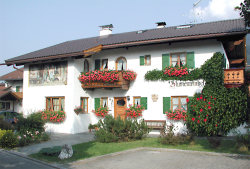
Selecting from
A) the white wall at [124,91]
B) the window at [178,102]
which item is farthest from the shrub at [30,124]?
the window at [178,102]

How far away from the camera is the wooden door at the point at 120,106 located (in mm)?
17328

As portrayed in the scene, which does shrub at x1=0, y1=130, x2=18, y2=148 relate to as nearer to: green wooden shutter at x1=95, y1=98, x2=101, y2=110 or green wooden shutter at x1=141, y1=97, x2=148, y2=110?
green wooden shutter at x1=95, y1=98, x2=101, y2=110

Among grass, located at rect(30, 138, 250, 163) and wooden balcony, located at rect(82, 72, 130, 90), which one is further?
wooden balcony, located at rect(82, 72, 130, 90)

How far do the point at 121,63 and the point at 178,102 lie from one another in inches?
186

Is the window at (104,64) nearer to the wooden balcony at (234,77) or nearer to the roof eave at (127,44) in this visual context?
the roof eave at (127,44)

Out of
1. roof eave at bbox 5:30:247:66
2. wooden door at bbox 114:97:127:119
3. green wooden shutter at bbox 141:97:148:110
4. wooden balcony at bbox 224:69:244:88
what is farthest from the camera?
wooden door at bbox 114:97:127:119

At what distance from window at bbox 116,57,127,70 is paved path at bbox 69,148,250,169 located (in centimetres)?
787

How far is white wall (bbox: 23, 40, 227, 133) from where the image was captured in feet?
50.5

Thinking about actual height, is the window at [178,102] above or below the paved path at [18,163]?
above

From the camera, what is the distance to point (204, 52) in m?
15.2

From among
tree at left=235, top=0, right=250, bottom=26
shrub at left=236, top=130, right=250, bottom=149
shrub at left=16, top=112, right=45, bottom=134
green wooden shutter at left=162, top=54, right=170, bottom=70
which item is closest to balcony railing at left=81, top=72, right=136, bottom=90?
green wooden shutter at left=162, top=54, right=170, bottom=70

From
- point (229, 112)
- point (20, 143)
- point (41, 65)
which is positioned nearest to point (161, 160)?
point (229, 112)

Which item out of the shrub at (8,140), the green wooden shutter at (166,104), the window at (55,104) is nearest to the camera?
the shrub at (8,140)

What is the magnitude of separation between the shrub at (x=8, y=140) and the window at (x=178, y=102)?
347 inches
